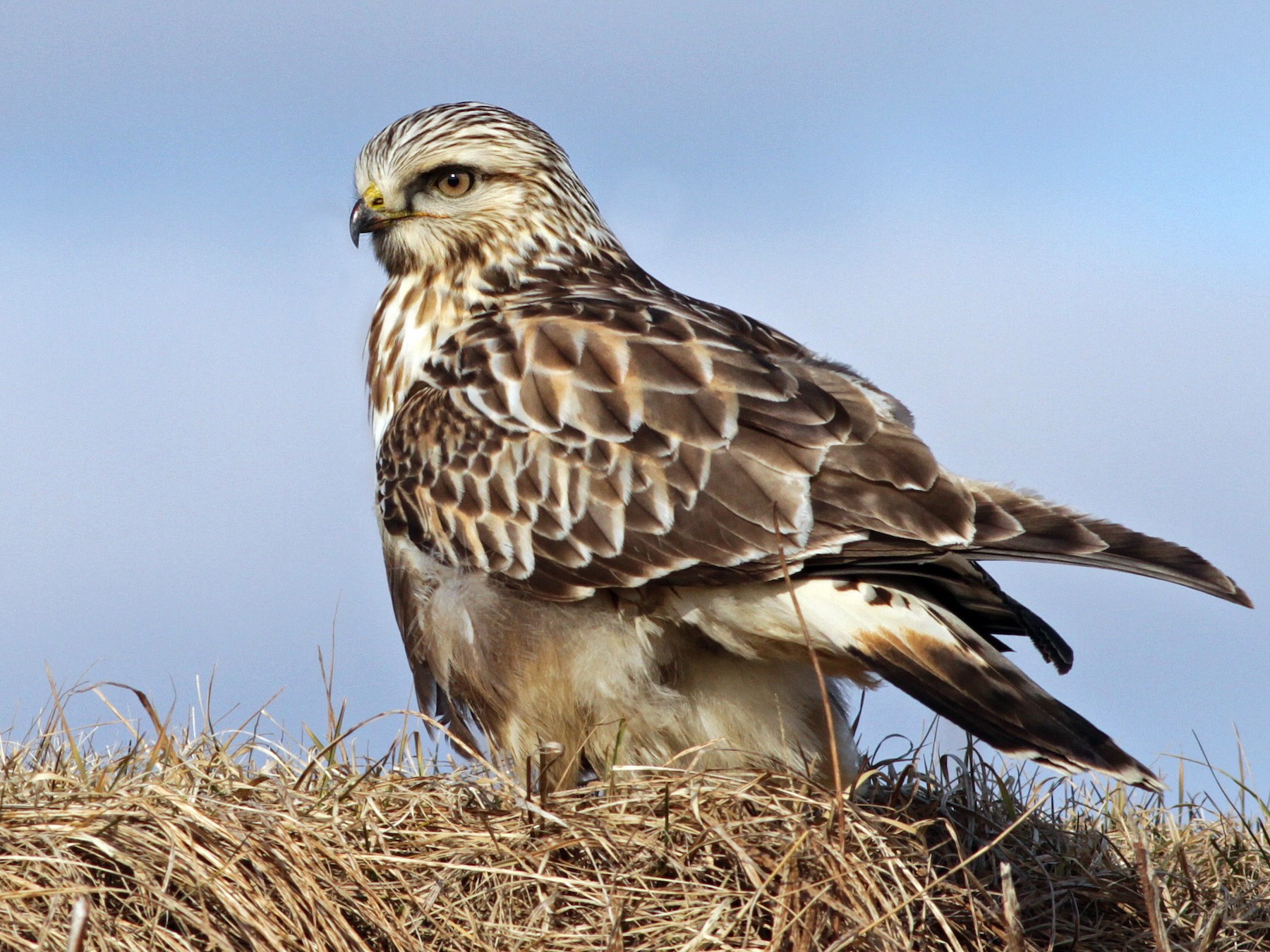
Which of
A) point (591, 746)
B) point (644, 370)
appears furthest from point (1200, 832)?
point (644, 370)

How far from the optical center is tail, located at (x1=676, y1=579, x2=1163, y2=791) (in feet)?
11.3

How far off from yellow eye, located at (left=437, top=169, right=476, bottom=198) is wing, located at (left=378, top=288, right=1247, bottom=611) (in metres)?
0.73

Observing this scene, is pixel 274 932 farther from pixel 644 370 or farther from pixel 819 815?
pixel 644 370

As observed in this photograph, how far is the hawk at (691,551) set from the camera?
12.0 feet

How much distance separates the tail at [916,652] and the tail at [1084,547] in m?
0.25

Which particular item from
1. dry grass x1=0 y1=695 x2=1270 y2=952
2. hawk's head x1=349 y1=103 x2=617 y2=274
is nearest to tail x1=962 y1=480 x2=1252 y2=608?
dry grass x1=0 y1=695 x2=1270 y2=952

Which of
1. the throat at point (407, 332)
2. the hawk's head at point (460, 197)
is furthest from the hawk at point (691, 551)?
the hawk's head at point (460, 197)

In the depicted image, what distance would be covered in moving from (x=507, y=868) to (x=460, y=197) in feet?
8.39

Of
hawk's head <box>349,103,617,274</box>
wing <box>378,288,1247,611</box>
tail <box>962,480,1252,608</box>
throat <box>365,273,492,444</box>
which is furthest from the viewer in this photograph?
hawk's head <box>349,103,617,274</box>

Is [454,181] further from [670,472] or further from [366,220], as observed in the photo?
[670,472]

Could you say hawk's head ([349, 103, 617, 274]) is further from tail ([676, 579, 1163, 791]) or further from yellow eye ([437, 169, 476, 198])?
tail ([676, 579, 1163, 791])

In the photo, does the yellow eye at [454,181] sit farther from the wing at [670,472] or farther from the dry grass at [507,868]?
the dry grass at [507,868]

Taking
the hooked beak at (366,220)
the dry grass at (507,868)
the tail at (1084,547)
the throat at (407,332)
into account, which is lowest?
the dry grass at (507,868)

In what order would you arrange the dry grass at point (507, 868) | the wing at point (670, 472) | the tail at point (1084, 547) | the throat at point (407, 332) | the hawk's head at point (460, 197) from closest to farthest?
the dry grass at point (507, 868) → the tail at point (1084, 547) → the wing at point (670, 472) → the throat at point (407, 332) → the hawk's head at point (460, 197)
